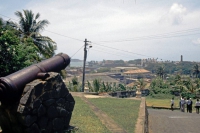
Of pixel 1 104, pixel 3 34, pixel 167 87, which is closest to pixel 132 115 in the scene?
pixel 1 104

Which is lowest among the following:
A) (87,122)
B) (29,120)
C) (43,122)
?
(87,122)

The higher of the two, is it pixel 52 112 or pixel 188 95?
pixel 52 112

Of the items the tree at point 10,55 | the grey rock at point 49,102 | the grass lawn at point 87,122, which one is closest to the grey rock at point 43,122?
the grey rock at point 49,102

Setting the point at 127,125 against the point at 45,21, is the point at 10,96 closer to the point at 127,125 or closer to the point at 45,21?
the point at 127,125

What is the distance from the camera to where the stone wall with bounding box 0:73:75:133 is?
6.12m

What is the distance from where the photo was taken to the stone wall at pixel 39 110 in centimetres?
612

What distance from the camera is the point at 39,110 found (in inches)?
251

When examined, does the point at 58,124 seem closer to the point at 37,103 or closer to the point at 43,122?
the point at 43,122

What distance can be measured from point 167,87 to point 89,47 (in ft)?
→ 49.6

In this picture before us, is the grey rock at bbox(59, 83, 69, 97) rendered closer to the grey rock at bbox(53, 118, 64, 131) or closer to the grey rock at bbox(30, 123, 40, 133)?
the grey rock at bbox(53, 118, 64, 131)

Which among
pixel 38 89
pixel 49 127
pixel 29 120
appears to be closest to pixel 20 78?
pixel 38 89

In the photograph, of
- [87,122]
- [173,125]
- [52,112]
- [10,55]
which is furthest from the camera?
[10,55]

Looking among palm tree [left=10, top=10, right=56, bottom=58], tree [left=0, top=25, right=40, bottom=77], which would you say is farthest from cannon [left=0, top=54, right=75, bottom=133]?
palm tree [left=10, top=10, right=56, bottom=58]

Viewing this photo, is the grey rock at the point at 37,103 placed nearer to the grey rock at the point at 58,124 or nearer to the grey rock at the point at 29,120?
the grey rock at the point at 29,120
